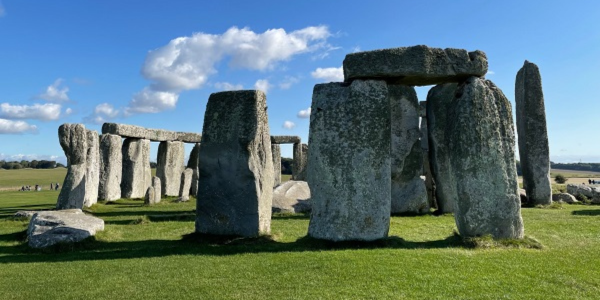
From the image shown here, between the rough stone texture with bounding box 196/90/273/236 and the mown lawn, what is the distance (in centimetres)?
46

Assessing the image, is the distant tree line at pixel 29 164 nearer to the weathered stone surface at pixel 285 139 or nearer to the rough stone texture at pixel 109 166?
the weathered stone surface at pixel 285 139

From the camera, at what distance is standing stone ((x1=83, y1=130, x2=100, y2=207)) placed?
16.5m

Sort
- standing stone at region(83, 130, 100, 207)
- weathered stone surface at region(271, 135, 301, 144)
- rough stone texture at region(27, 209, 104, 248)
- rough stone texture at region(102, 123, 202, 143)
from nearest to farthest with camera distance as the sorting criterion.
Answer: rough stone texture at region(27, 209, 104, 248)
standing stone at region(83, 130, 100, 207)
rough stone texture at region(102, 123, 202, 143)
weathered stone surface at region(271, 135, 301, 144)

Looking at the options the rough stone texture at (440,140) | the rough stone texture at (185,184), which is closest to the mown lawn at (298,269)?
the rough stone texture at (440,140)

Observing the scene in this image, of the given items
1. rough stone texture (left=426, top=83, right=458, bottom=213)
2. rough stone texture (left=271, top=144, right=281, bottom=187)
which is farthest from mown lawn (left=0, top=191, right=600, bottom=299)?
rough stone texture (left=271, top=144, right=281, bottom=187)

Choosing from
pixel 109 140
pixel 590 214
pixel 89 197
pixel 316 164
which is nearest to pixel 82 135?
pixel 89 197

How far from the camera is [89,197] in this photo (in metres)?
16.7

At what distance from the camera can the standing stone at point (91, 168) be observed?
54.1 ft

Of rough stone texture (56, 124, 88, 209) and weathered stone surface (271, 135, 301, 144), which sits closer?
rough stone texture (56, 124, 88, 209)

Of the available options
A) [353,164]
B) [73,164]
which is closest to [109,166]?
[73,164]

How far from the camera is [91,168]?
55.3ft

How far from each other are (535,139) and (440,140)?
5529mm

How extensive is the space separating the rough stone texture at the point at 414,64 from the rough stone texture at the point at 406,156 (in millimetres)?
5425

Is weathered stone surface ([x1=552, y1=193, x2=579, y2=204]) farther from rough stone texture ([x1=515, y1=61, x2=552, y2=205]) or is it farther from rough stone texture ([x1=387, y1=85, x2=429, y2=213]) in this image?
rough stone texture ([x1=387, y1=85, x2=429, y2=213])
